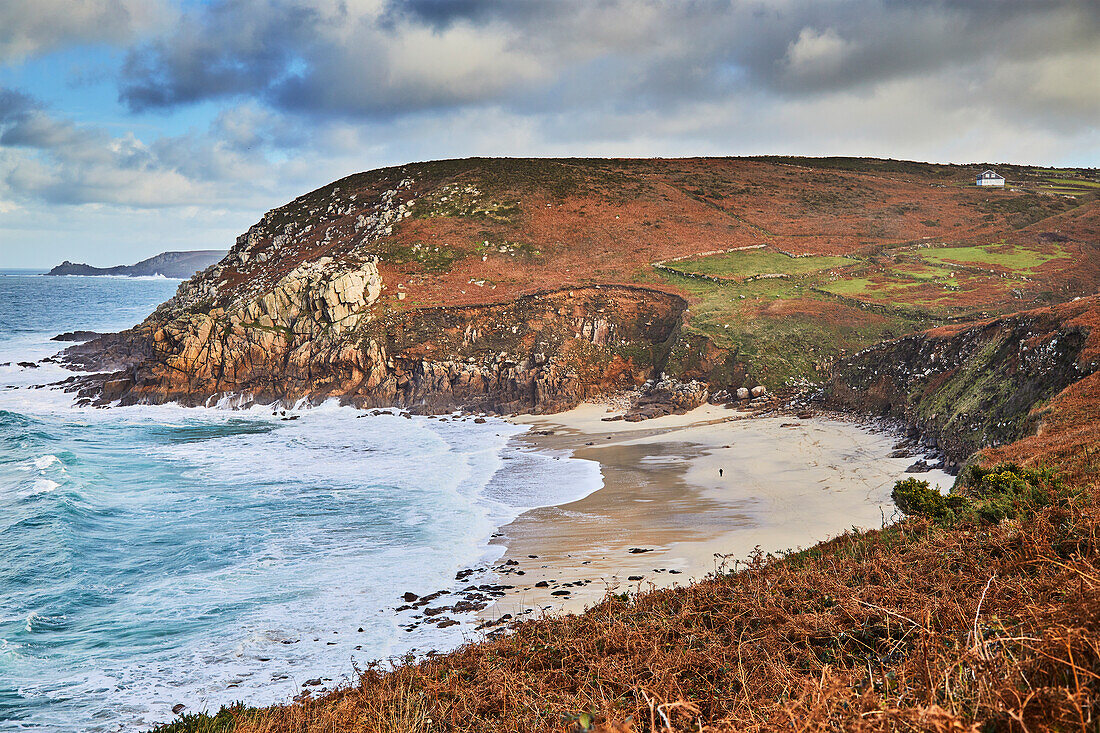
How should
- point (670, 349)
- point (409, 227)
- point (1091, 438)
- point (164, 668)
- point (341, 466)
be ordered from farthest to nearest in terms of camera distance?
point (409, 227)
point (670, 349)
point (341, 466)
point (164, 668)
point (1091, 438)

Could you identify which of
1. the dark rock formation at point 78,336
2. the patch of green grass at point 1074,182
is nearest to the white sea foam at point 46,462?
the dark rock formation at point 78,336

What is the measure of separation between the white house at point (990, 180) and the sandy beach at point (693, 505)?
5226cm

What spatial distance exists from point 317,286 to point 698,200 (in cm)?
3463

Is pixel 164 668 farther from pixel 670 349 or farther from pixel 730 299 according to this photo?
pixel 730 299

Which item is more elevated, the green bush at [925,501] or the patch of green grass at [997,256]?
the patch of green grass at [997,256]

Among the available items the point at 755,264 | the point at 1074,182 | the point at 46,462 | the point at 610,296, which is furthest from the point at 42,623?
the point at 1074,182

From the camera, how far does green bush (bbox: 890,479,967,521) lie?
9.71 metres

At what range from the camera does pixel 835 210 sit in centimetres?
5753

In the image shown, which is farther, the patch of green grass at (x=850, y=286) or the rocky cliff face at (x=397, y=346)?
the patch of green grass at (x=850, y=286)

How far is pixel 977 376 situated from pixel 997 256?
28.8 meters

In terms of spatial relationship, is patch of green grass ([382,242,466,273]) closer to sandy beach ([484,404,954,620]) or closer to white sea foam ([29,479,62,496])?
sandy beach ([484,404,954,620])

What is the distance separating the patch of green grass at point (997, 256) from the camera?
42594mm

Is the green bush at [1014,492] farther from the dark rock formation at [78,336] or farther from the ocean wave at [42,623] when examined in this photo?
the dark rock formation at [78,336]

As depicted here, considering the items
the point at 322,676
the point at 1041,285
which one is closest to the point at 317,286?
the point at 322,676
